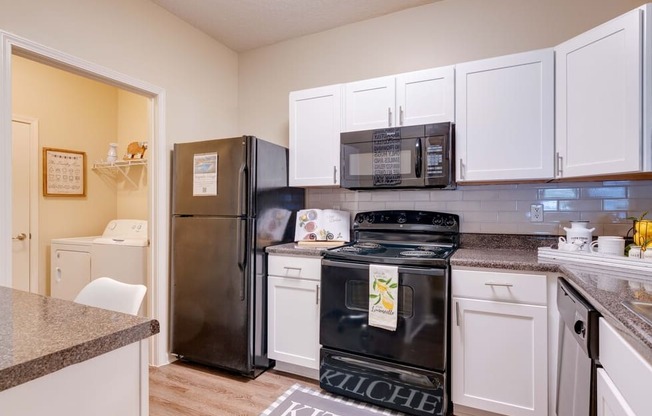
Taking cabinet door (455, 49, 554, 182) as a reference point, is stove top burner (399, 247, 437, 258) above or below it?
below

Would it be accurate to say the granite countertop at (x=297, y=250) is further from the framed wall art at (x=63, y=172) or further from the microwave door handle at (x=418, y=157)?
the framed wall art at (x=63, y=172)

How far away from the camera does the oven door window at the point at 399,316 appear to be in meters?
1.79

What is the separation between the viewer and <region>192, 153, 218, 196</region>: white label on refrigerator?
2.39 metres

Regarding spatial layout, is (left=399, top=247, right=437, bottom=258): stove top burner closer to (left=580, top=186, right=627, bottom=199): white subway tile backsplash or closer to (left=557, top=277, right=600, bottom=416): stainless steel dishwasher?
(left=557, top=277, right=600, bottom=416): stainless steel dishwasher

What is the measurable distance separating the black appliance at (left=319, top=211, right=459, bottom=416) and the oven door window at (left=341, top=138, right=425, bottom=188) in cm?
45

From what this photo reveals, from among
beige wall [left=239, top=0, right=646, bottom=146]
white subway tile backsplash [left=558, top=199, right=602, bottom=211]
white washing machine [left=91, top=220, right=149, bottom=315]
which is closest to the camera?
white subway tile backsplash [left=558, top=199, right=602, bottom=211]

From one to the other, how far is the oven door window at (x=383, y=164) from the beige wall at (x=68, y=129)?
2.89 metres

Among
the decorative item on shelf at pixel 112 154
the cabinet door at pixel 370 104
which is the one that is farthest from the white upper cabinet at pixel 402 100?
the decorative item on shelf at pixel 112 154

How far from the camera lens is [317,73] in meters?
2.90

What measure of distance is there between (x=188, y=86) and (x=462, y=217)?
93.1 inches

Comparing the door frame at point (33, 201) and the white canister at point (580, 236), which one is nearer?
the white canister at point (580, 236)

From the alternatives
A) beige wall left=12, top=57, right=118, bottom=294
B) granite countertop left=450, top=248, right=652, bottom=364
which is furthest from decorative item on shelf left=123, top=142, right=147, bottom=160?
granite countertop left=450, top=248, right=652, bottom=364

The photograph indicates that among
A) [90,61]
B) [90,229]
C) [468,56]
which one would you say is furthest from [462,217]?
[90,229]

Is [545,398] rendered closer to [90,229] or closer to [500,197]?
[500,197]
